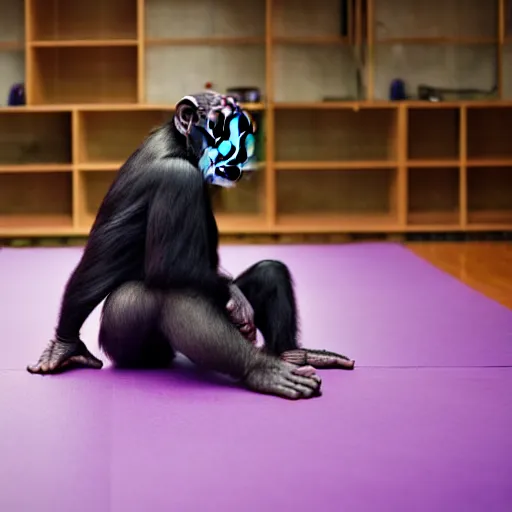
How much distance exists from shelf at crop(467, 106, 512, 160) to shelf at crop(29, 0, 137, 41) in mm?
2981

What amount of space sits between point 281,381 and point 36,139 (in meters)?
6.04

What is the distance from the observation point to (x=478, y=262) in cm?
612

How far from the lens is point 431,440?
2.24 m

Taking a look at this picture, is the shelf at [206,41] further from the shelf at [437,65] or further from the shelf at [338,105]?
the shelf at [437,65]

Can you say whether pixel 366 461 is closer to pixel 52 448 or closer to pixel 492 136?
pixel 52 448

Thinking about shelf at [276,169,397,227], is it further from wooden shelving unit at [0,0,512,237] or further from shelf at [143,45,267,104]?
shelf at [143,45,267,104]

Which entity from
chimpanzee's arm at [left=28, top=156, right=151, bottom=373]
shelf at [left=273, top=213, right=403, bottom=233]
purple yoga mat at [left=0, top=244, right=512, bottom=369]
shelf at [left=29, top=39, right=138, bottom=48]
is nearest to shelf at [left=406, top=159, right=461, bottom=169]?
shelf at [left=273, top=213, right=403, bottom=233]

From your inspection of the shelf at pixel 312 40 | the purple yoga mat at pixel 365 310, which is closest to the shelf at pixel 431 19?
the shelf at pixel 312 40

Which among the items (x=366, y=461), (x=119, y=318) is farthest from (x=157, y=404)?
(x=366, y=461)

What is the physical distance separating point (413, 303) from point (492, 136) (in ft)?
14.0

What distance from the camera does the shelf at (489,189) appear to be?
823cm

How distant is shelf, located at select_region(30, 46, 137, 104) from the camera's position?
8031 millimetres

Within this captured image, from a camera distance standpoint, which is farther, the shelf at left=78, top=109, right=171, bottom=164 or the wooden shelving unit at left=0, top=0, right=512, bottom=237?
the shelf at left=78, top=109, right=171, bottom=164

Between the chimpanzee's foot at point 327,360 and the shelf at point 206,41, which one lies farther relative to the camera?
the shelf at point 206,41
